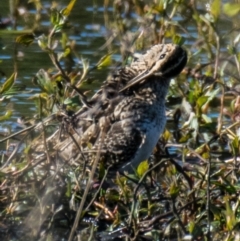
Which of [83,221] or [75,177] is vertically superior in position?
[75,177]

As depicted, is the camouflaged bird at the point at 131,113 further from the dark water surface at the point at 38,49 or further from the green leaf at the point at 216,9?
the dark water surface at the point at 38,49

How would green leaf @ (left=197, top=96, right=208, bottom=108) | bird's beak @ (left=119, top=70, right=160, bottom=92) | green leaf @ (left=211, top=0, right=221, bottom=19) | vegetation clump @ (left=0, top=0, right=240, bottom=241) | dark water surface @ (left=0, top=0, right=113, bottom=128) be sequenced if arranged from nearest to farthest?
vegetation clump @ (left=0, top=0, right=240, bottom=241) → green leaf @ (left=211, top=0, right=221, bottom=19) → green leaf @ (left=197, top=96, right=208, bottom=108) → bird's beak @ (left=119, top=70, right=160, bottom=92) → dark water surface @ (left=0, top=0, right=113, bottom=128)

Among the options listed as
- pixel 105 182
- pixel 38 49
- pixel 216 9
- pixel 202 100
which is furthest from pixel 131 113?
pixel 38 49

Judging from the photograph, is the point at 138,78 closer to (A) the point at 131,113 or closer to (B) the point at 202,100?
(A) the point at 131,113

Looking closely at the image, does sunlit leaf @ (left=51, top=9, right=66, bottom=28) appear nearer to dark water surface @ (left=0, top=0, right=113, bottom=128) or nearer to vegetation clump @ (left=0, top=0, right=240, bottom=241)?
vegetation clump @ (left=0, top=0, right=240, bottom=241)

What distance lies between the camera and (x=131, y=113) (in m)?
5.83

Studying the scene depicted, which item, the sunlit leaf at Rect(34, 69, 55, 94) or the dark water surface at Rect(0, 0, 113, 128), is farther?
the dark water surface at Rect(0, 0, 113, 128)

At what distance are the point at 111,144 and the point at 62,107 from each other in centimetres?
84

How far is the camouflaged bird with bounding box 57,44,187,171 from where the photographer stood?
5566 mm

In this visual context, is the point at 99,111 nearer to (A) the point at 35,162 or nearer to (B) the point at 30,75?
(A) the point at 35,162

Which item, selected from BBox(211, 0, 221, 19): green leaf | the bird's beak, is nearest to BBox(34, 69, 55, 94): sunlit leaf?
the bird's beak

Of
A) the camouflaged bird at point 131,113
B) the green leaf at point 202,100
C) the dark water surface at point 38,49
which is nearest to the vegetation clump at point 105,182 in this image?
the green leaf at point 202,100

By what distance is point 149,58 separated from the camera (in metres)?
6.08

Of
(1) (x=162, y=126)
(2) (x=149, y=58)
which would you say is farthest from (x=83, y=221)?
(2) (x=149, y=58)
